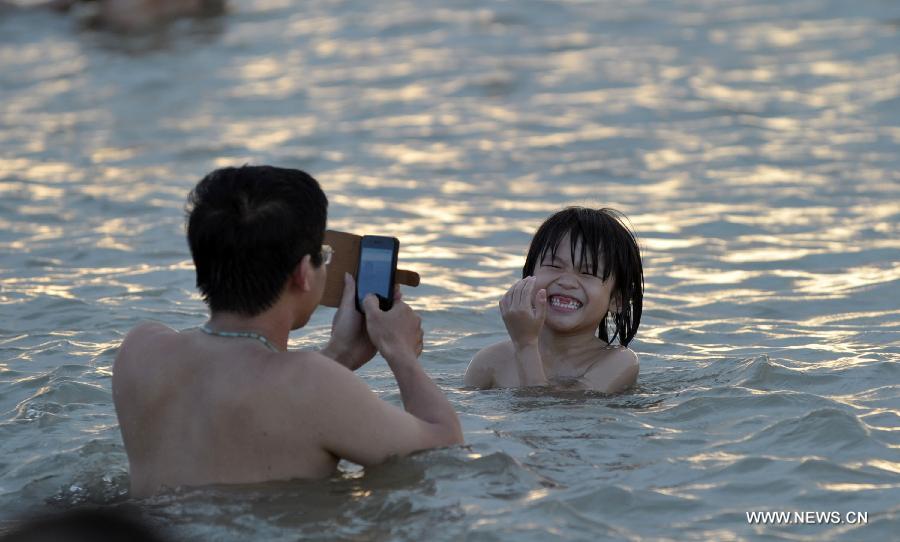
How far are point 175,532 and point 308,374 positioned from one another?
0.59 metres

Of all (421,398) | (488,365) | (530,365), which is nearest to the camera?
(421,398)

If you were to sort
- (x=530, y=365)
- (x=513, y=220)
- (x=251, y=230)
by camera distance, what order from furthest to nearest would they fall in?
(x=513, y=220) → (x=530, y=365) → (x=251, y=230)

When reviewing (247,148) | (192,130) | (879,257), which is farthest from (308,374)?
(192,130)

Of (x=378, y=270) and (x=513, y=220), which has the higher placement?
(x=378, y=270)

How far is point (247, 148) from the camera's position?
42.1 ft

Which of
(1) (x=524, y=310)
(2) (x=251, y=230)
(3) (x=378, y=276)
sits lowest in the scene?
(1) (x=524, y=310)

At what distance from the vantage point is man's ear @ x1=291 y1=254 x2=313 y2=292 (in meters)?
3.93

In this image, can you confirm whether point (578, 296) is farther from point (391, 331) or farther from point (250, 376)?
point (250, 376)

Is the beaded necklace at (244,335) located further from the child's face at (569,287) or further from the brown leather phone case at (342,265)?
the child's face at (569,287)

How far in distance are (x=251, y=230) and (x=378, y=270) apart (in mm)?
578

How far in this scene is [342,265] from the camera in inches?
171

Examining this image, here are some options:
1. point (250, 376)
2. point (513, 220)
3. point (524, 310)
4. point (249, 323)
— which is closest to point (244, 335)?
point (249, 323)

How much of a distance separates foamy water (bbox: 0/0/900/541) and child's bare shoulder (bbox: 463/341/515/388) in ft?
0.43

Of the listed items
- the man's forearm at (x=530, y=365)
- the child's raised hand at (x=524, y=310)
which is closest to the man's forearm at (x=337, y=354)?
the child's raised hand at (x=524, y=310)
